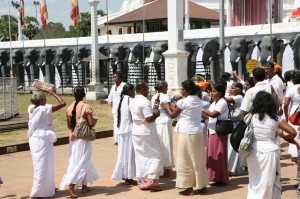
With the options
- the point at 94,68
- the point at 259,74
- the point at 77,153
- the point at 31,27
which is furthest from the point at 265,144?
the point at 31,27

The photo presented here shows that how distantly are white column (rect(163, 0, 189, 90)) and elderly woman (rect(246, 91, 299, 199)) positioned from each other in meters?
11.0

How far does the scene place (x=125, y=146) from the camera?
792cm

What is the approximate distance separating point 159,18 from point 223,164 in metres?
32.8

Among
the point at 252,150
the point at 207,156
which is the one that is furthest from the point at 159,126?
the point at 252,150

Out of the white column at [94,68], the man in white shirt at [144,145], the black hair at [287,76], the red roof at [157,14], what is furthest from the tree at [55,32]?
the man in white shirt at [144,145]

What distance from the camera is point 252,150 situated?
561 cm

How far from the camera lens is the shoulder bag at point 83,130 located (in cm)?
716

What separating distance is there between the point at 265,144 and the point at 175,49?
11.4 meters

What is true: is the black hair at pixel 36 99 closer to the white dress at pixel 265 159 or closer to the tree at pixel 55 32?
the white dress at pixel 265 159

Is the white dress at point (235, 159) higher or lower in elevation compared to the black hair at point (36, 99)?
lower

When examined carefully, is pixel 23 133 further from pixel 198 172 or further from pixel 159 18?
pixel 159 18

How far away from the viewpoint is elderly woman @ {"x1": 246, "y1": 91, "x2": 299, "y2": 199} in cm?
553

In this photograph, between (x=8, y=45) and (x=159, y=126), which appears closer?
(x=159, y=126)

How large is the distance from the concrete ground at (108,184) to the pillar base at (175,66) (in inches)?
261
